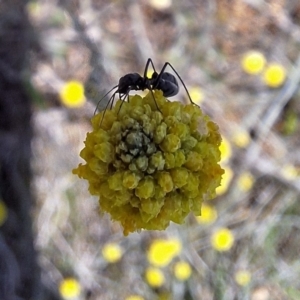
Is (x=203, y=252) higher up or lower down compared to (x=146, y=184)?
higher up

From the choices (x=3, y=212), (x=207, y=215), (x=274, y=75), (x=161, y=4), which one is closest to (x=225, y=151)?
(x=207, y=215)

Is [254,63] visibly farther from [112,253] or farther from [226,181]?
[112,253]

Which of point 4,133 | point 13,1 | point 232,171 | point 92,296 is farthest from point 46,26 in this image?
point 92,296

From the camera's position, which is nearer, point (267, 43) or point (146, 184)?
point (146, 184)

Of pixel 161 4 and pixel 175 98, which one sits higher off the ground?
pixel 161 4

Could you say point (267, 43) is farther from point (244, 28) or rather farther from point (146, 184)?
point (146, 184)

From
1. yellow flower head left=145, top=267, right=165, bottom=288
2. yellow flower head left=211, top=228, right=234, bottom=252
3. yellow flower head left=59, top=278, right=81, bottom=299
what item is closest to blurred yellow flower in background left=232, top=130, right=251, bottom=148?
yellow flower head left=211, top=228, right=234, bottom=252

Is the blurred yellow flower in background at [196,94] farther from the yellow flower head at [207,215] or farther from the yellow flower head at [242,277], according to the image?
the yellow flower head at [242,277]

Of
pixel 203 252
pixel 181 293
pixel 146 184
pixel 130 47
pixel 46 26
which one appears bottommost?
pixel 146 184
